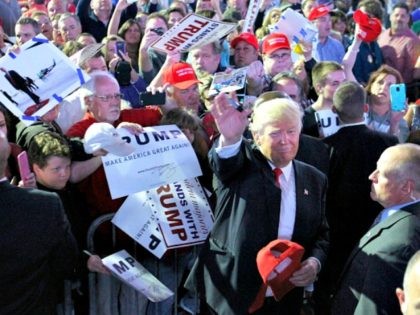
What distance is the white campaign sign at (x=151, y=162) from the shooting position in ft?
15.1

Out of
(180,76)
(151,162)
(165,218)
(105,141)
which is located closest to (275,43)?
(180,76)

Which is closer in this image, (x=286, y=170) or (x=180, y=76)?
(x=286, y=170)

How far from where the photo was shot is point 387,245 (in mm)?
3756

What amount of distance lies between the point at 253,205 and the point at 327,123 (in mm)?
1933

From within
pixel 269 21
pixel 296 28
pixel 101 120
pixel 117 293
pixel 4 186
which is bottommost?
pixel 117 293

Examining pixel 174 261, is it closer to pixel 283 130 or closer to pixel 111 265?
pixel 111 265

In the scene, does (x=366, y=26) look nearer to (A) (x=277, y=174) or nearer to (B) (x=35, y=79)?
(A) (x=277, y=174)

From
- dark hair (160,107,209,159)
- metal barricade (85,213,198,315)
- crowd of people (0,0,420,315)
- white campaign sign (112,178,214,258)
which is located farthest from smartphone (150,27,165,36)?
metal barricade (85,213,198,315)

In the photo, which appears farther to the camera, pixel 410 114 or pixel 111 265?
pixel 410 114

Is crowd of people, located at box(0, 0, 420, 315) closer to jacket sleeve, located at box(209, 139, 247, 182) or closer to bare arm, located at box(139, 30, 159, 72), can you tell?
jacket sleeve, located at box(209, 139, 247, 182)

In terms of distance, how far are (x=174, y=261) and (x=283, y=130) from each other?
4.79 feet

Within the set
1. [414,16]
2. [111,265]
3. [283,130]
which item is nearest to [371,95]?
[283,130]

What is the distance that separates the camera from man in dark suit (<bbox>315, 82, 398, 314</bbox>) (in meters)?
5.40

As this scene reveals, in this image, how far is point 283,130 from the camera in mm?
4031
